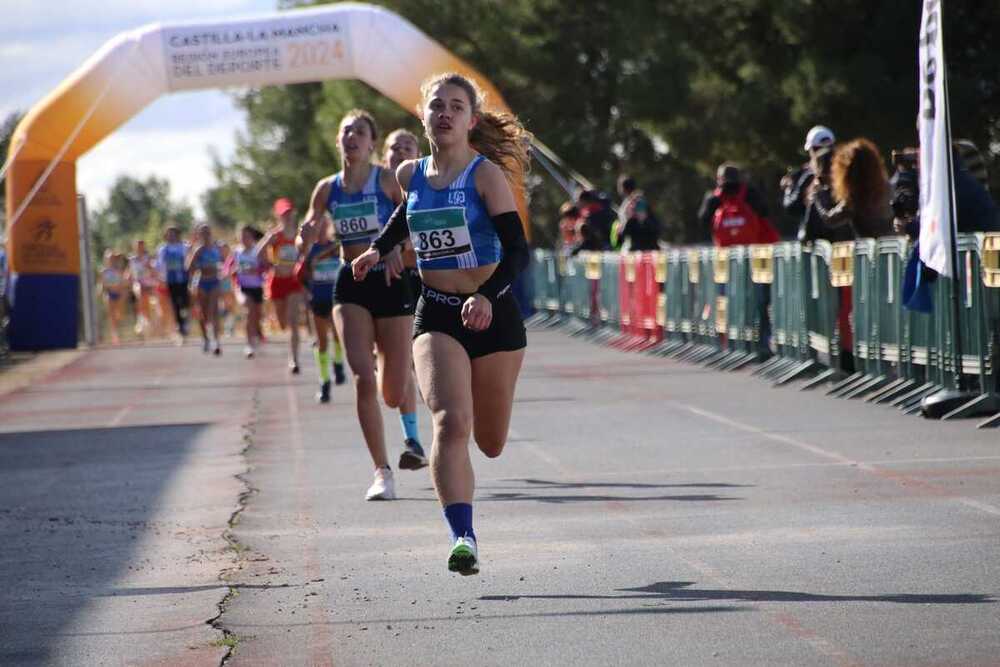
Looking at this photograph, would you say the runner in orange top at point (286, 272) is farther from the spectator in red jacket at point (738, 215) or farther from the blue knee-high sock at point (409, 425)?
the blue knee-high sock at point (409, 425)

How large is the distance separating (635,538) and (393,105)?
47.0m

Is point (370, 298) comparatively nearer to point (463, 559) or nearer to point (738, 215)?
point (463, 559)

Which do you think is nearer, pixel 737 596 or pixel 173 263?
pixel 737 596

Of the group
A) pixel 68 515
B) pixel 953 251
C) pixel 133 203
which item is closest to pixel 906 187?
pixel 953 251

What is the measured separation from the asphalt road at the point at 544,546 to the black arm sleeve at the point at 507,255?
3.37 ft

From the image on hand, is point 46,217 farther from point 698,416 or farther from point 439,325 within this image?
point 439,325

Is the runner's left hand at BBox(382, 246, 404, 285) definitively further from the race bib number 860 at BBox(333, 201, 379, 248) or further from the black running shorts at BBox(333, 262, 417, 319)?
the race bib number 860 at BBox(333, 201, 379, 248)

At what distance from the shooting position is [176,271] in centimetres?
3156

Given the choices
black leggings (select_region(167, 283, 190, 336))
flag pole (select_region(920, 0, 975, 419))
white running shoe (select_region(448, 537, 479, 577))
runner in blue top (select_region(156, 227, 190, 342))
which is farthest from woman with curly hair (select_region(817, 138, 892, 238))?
black leggings (select_region(167, 283, 190, 336))

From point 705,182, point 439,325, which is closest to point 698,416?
point 439,325

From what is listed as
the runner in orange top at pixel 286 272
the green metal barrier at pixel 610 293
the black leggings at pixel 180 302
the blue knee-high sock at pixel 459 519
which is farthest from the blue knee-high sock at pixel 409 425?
the black leggings at pixel 180 302

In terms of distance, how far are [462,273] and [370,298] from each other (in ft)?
9.75

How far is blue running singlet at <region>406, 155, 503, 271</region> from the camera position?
23.8ft

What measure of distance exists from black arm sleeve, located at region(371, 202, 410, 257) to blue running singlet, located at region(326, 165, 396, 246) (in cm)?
319
